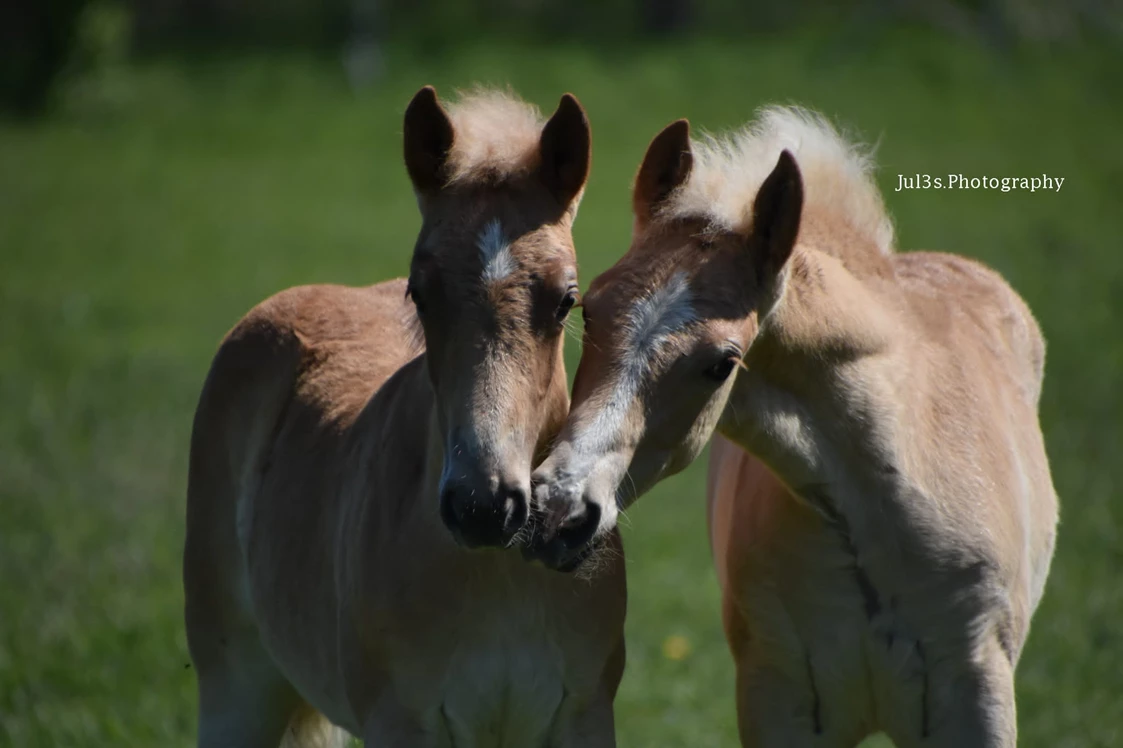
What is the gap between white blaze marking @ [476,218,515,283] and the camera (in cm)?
301

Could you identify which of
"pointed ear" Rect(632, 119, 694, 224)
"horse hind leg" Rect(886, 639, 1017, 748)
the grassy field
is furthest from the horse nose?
the grassy field

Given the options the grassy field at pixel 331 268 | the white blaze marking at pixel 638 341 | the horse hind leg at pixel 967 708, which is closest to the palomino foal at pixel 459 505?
the white blaze marking at pixel 638 341

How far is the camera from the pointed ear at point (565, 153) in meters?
3.21

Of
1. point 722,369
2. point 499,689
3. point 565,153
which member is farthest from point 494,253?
point 499,689

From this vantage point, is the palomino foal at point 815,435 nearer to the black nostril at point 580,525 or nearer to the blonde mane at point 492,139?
the black nostril at point 580,525

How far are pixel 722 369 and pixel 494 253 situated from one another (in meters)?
0.57

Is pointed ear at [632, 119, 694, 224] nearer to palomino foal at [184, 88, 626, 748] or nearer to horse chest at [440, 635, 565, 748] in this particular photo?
palomino foal at [184, 88, 626, 748]

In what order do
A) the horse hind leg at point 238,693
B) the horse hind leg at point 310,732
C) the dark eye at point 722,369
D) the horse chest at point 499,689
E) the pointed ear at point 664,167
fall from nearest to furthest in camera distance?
the dark eye at point 722,369 → the horse chest at point 499,689 → the pointed ear at point 664,167 → the horse hind leg at point 238,693 → the horse hind leg at point 310,732

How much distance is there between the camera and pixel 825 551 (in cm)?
345

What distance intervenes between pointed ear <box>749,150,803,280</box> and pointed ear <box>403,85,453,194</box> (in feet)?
2.46

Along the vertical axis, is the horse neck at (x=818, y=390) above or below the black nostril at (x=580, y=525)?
above

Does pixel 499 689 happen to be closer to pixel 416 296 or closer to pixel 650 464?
pixel 650 464

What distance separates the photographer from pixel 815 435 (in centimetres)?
339

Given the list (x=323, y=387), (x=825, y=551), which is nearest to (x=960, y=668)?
(x=825, y=551)
